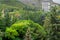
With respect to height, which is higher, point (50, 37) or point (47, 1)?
point (50, 37)

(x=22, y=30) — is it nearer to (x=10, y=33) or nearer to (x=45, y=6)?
(x=10, y=33)

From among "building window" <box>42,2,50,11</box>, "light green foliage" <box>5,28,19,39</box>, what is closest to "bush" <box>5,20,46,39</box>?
"light green foliage" <box>5,28,19,39</box>

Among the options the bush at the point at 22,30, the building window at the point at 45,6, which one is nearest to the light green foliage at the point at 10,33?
the bush at the point at 22,30

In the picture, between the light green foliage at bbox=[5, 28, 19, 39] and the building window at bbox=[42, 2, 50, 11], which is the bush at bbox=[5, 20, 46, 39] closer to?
the light green foliage at bbox=[5, 28, 19, 39]

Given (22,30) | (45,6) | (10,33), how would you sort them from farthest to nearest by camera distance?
(45,6) → (22,30) → (10,33)

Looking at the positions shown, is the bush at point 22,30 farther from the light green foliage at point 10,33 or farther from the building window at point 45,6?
the building window at point 45,6

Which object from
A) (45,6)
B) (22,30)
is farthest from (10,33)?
(45,6)

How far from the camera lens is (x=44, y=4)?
48.8 meters

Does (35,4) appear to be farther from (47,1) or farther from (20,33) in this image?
(20,33)

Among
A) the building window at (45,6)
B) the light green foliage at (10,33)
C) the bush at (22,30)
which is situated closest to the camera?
the light green foliage at (10,33)

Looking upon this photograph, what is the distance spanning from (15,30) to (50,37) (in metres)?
5.26

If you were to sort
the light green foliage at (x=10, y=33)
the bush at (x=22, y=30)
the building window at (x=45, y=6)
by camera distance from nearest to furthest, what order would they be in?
the light green foliage at (x=10, y=33), the bush at (x=22, y=30), the building window at (x=45, y=6)

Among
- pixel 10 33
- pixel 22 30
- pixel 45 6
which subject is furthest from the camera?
pixel 45 6

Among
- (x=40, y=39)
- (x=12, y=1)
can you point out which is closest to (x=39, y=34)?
(x=40, y=39)
